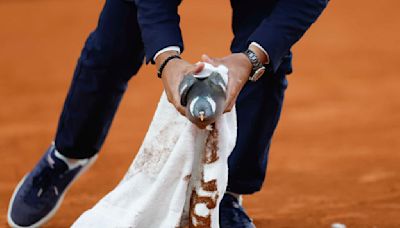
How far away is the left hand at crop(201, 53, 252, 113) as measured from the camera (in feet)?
6.99

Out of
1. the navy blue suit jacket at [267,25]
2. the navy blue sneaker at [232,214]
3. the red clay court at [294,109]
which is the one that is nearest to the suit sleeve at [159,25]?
the navy blue suit jacket at [267,25]

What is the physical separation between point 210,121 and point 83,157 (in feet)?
2.73

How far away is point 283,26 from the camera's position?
2266mm

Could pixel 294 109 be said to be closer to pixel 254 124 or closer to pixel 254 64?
pixel 254 124

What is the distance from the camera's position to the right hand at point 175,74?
2.10m

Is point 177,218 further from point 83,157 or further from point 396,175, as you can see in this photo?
point 396,175

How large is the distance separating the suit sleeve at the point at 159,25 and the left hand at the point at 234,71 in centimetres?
13

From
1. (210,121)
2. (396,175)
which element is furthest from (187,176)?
(396,175)

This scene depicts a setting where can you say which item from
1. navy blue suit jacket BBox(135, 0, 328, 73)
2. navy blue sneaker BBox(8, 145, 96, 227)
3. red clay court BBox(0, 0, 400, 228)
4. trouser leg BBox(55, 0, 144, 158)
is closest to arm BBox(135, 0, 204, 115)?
navy blue suit jacket BBox(135, 0, 328, 73)

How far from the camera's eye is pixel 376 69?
4.77 m

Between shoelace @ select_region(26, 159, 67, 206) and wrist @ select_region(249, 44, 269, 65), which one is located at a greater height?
wrist @ select_region(249, 44, 269, 65)

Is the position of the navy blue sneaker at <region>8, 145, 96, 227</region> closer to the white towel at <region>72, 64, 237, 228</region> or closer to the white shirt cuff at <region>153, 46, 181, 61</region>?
the white towel at <region>72, 64, 237, 228</region>

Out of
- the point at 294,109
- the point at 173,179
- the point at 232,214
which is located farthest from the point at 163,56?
the point at 294,109

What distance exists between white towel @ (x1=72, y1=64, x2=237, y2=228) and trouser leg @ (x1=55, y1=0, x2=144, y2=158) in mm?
320
